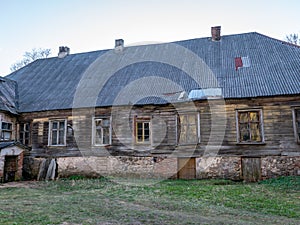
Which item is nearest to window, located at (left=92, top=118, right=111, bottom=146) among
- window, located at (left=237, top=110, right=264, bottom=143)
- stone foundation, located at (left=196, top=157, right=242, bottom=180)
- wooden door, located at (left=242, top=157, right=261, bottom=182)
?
stone foundation, located at (left=196, top=157, right=242, bottom=180)

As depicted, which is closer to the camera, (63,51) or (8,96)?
(8,96)

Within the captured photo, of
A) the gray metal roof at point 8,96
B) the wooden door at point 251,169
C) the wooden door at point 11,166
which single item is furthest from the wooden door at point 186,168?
the gray metal roof at point 8,96

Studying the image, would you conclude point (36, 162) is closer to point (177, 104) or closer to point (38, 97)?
point (38, 97)

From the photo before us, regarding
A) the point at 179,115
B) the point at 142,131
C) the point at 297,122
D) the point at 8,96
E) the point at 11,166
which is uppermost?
the point at 8,96

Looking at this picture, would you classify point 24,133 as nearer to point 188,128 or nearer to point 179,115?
point 179,115

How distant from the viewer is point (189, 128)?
1350 cm

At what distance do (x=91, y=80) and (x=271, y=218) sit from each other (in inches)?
509

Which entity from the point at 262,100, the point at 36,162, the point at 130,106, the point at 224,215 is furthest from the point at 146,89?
the point at 224,215

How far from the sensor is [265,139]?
40.9 ft

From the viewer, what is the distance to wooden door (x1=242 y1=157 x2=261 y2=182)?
1236cm

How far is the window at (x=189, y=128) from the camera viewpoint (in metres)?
13.4

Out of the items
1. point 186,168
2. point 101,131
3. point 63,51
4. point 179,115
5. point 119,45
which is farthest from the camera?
point 63,51

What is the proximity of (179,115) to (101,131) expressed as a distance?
4.15 m

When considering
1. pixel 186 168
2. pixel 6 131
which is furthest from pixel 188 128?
pixel 6 131
